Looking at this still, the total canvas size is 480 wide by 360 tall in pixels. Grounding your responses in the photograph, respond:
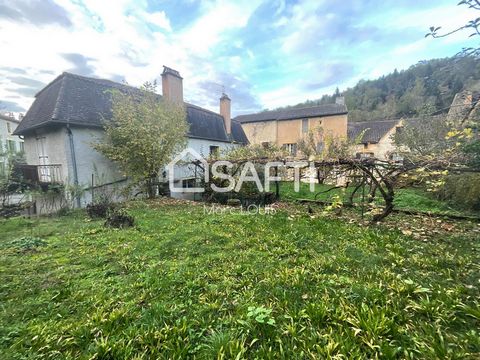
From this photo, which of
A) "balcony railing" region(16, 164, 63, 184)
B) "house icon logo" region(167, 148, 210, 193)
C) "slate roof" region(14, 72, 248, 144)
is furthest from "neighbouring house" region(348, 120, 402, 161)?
"balcony railing" region(16, 164, 63, 184)

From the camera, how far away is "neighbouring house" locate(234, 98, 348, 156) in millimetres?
24656

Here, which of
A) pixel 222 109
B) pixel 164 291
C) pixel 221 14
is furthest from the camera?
pixel 222 109

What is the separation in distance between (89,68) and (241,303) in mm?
20410

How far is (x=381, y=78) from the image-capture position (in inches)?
1971

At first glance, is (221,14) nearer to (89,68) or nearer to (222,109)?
(222,109)

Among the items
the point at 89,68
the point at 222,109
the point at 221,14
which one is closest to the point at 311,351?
the point at 221,14

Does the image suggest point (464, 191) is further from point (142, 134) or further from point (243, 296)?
point (142, 134)

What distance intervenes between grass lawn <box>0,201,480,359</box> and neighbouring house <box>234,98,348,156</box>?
774 inches

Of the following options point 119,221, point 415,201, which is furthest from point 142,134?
point 415,201

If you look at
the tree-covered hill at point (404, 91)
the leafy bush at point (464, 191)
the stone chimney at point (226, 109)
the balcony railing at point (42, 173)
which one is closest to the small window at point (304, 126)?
the tree-covered hill at point (404, 91)

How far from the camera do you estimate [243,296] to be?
2789 millimetres

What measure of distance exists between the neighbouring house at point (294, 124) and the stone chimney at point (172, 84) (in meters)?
12.2

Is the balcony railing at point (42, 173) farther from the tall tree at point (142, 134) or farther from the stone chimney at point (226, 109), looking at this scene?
the stone chimney at point (226, 109)

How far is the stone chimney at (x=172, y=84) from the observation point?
13355mm
